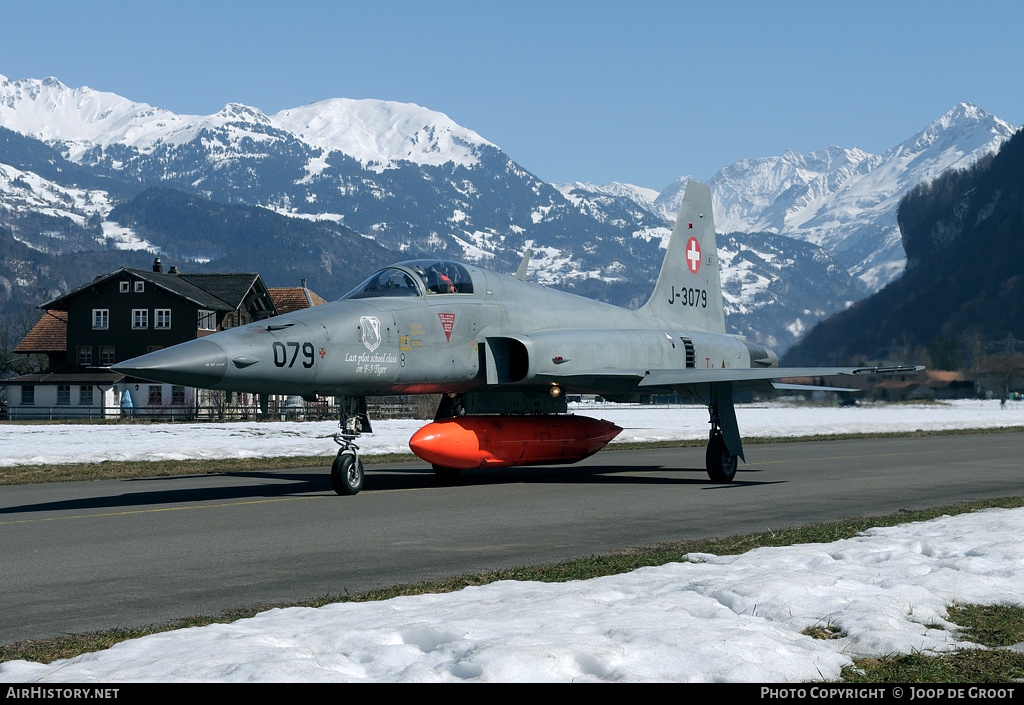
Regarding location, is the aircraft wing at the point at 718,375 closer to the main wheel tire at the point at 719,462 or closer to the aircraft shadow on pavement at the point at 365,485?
the main wheel tire at the point at 719,462

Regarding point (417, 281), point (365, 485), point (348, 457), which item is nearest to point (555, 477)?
point (365, 485)

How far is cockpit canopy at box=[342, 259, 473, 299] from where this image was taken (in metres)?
16.1

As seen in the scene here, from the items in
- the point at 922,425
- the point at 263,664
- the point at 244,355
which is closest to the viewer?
the point at 263,664

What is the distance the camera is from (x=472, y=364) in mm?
16891

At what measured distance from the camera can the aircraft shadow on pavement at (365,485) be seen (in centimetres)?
1462

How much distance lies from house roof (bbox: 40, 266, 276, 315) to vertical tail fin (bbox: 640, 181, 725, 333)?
58.6 meters

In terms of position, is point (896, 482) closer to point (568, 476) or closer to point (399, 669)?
point (568, 476)

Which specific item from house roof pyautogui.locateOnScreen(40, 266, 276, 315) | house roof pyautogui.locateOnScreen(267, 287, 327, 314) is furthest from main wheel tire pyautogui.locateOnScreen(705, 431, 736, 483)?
house roof pyautogui.locateOnScreen(267, 287, 327, 314)

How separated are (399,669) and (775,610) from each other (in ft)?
8.71

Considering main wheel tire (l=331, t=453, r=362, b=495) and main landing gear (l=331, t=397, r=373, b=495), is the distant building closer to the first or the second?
main landing gear (l=331, t=397, r=373, b=495)

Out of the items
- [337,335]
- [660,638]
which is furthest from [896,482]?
[660,638]

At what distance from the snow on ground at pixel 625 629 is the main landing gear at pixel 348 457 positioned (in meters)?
6.98

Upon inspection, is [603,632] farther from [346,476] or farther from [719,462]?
[719,462]

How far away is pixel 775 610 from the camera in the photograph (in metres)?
6.62
